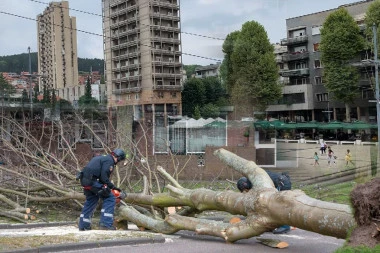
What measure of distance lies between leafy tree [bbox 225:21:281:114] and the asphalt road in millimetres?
26885

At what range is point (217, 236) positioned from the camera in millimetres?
6215

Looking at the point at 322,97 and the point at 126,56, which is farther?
the point at 322,97

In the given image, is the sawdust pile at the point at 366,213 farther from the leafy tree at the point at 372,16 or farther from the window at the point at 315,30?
the window at the point at 315,30

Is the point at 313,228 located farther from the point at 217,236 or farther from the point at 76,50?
the point at 76,50

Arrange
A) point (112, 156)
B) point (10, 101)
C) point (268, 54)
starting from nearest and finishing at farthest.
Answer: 1. point (112, 156)
2. point (10, 101)
3. point (268, 54)

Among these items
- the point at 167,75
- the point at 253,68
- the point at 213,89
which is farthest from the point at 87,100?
the point at 253,68

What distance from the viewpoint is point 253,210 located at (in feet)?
18.9

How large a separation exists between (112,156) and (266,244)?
291cm

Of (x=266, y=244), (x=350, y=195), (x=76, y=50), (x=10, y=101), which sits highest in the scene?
(x=76, y=50)

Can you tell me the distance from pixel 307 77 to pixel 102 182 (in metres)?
35.7

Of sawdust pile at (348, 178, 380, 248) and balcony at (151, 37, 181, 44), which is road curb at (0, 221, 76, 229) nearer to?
sawdust pile at (348, 178, 380, 248)

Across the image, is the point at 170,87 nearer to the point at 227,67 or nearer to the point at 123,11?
the point at 123,11

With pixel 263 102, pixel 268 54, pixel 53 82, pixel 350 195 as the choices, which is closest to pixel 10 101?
pixel 53 82

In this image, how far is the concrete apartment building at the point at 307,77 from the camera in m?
37.8
